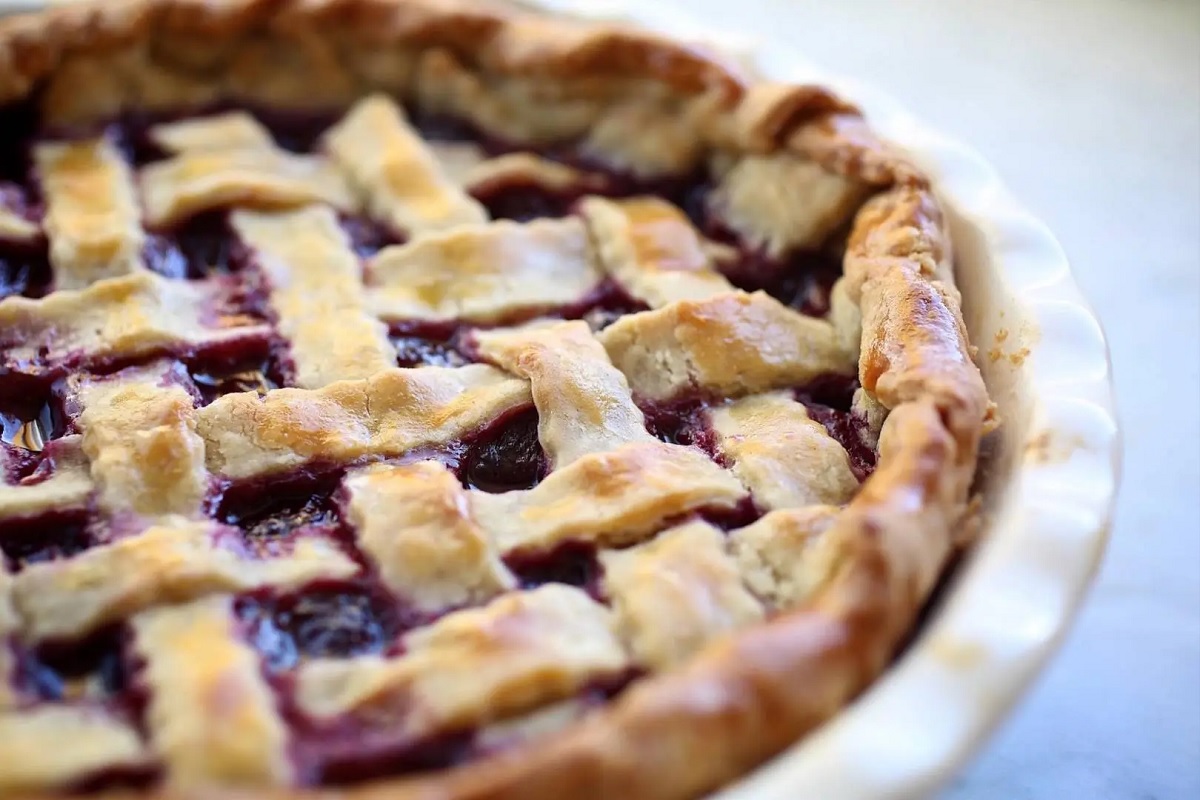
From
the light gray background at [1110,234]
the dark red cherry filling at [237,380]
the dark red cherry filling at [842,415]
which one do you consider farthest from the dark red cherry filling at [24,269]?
the light gray background at [1110,234]

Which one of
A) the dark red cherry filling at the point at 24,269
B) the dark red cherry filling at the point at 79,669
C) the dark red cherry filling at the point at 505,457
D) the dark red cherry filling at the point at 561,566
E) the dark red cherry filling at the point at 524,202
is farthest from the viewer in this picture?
the dark red cherry filling at the point at 524,202

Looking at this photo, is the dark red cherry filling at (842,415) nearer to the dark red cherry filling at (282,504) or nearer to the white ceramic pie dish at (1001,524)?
the white ceramic pie dish at (1001,524)

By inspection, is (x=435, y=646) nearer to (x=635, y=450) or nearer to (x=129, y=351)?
(x=635, y=450)

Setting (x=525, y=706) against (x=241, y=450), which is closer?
(x=525, y=706)

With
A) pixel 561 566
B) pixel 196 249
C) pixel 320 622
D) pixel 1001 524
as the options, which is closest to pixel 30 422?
pixel 196 249

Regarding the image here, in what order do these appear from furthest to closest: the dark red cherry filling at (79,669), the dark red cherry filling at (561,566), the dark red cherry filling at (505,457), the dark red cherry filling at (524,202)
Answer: the dark red cherry filling at (524,202) → the dark red cherry filling at (505,457) → the dark red cherry filling at (561,566) → the dark red cherry filling at (79,669)

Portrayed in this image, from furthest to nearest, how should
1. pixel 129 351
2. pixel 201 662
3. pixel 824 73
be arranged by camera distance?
pixel 824 73 → pixel 129 351 → pixel 201 662

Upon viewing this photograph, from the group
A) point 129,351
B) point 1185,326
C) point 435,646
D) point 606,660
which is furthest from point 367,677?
point 1185,326
